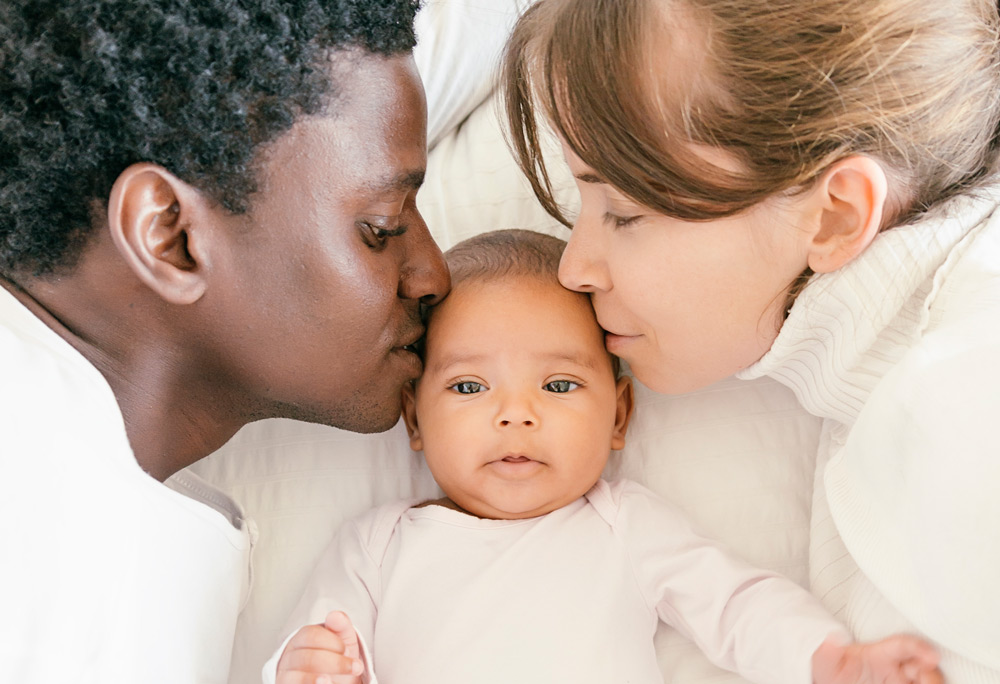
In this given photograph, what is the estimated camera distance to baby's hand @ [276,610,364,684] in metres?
1.24

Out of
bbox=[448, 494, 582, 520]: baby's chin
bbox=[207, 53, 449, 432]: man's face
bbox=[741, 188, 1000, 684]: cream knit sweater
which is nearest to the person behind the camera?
bbox=[741, 188, 1000, 684]: cream knit sweater

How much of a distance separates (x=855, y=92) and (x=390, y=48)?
626mm

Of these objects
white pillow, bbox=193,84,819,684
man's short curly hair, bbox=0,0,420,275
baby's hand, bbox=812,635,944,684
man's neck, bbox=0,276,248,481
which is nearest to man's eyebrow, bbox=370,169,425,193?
man's short curly hair, bbox=0,0,420,275

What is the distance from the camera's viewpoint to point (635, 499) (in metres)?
1.54

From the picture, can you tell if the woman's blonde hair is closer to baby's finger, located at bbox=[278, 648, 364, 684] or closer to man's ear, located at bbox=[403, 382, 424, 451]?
man's ear, located at bbox=[403, 382, 424, 451]

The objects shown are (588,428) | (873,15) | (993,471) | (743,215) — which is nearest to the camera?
(993,471)

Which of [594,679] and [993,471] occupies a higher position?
[993,471]

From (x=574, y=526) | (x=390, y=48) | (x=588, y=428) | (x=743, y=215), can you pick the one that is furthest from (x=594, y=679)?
(x=390, y=48)

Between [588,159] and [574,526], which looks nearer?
[588,159]

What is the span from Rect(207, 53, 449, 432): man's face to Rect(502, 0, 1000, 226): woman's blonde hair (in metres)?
0.26

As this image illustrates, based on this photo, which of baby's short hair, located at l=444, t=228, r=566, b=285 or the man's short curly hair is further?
baby's short hair, located at l=444, t=228, r=566, b=285

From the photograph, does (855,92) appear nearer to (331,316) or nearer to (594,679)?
(331,316)

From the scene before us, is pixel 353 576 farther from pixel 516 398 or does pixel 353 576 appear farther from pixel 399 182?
pixel 399 182

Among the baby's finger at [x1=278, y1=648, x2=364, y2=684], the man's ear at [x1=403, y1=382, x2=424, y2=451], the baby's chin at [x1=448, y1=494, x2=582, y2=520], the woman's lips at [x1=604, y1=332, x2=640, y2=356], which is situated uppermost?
the woman's lips at [x1=604, y1=332, x2=640, y2=356]
